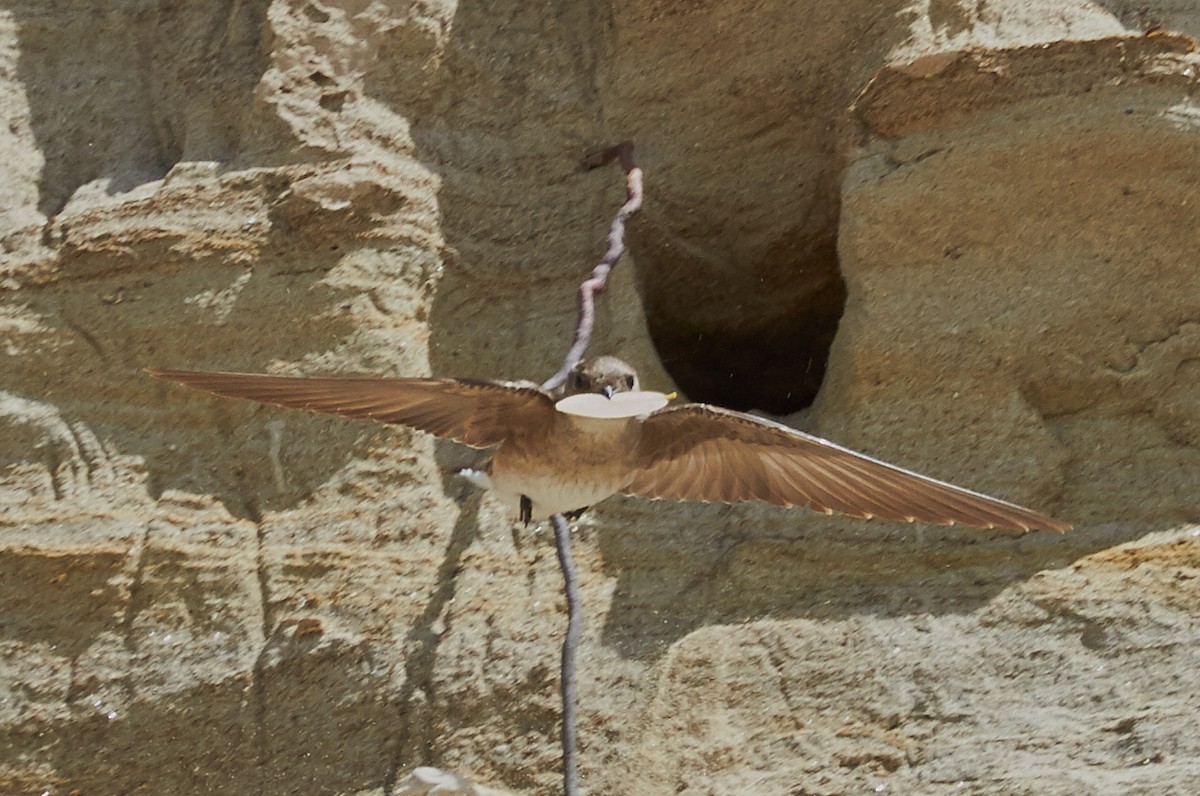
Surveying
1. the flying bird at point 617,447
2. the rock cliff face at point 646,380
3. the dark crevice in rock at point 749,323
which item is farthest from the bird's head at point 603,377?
the dark crevice in rock at point 749,323

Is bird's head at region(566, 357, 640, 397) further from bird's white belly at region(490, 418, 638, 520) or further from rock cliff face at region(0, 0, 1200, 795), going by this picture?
rock cliff face at region(0, 0, 1200, 795)

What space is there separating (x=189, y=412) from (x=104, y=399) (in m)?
0.16

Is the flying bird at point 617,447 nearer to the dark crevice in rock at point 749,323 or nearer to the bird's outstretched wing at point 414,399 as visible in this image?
the bird's outstretched wing at point 414,399

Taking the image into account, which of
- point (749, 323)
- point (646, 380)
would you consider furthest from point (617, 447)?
point (749, 323)

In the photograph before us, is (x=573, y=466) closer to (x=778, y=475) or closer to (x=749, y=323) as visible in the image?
(x=778, y=475)

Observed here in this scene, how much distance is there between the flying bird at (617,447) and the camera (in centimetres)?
232

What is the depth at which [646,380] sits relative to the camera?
3.20m

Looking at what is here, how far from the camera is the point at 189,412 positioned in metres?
3.16

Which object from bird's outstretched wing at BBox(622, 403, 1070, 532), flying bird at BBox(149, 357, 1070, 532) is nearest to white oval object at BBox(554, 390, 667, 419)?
flying bird at BBox(149, 357, 1070, 532)

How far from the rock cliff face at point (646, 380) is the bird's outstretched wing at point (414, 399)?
0.56 meters

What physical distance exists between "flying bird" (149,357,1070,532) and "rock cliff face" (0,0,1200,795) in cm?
42

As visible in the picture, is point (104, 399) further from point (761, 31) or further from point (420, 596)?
point (761, 31)

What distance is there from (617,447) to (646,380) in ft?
2.23

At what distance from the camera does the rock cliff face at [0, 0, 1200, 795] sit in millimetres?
2777
